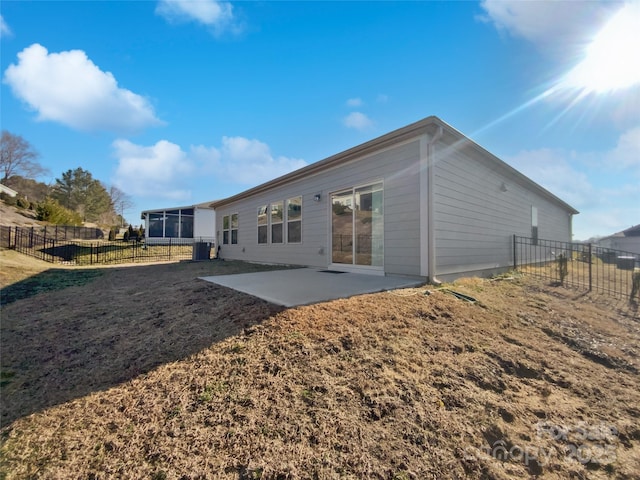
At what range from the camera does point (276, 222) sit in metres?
10.0

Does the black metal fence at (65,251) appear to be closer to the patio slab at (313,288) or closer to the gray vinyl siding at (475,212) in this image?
the patio slab at (313,288)

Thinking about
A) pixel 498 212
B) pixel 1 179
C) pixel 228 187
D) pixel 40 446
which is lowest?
pixel 40 446

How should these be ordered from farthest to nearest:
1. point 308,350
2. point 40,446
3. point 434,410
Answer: point 308,350
point 434,410
point 40,446

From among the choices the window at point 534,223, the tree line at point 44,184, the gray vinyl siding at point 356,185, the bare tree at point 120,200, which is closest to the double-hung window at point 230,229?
the gray vinyl siding at point 356,185

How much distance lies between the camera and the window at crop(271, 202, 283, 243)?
981cm

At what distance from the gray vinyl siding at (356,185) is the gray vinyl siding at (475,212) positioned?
1.66 feet

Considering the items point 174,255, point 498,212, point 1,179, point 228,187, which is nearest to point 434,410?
point 498,212

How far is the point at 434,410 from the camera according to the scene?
200 cm

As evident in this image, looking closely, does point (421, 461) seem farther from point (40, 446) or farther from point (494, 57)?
point (494, 57)

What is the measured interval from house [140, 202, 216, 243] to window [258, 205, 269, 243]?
13.2 m

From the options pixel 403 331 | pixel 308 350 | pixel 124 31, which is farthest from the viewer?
pixel 124 31

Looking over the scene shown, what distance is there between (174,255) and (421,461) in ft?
59.8

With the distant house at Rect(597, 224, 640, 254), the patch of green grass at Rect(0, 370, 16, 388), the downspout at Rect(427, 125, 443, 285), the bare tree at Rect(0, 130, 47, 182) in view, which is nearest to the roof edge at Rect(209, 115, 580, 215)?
the downspout at Rect(427, 125, 443, 285)

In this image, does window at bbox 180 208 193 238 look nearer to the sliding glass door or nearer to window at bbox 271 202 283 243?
window at bbox 271 202 283 243
